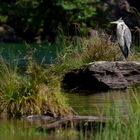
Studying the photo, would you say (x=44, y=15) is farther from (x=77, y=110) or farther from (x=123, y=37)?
(x=77, y=110)

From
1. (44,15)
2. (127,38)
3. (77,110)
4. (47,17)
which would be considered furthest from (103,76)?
(47,17)

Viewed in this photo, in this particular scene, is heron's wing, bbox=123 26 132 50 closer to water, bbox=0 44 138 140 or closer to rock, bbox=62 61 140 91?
rock, bbox=62 61 140 91

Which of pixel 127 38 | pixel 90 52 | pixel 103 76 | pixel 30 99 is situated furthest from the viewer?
pixel 127 38

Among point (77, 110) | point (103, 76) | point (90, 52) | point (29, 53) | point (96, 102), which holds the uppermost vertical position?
point (90, 52)

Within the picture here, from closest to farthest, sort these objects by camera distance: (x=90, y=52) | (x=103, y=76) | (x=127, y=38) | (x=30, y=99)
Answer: (x=30, y=99) < (x=103, y=76) < (x=90, y=52) < (x=127, y=38)

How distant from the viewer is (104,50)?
1862 centimetres

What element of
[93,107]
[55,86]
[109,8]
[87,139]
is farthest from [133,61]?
[109,8]

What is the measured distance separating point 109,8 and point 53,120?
49.4 meters

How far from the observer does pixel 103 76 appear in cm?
1764

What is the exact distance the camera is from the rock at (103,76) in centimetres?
1747

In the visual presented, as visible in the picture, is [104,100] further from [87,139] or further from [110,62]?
[87,139]

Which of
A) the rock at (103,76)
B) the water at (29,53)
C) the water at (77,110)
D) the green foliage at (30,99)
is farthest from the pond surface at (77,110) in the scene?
the rock at (103,76)

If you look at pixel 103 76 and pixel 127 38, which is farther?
pixel 127 38

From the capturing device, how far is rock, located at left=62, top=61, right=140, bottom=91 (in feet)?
57.3
